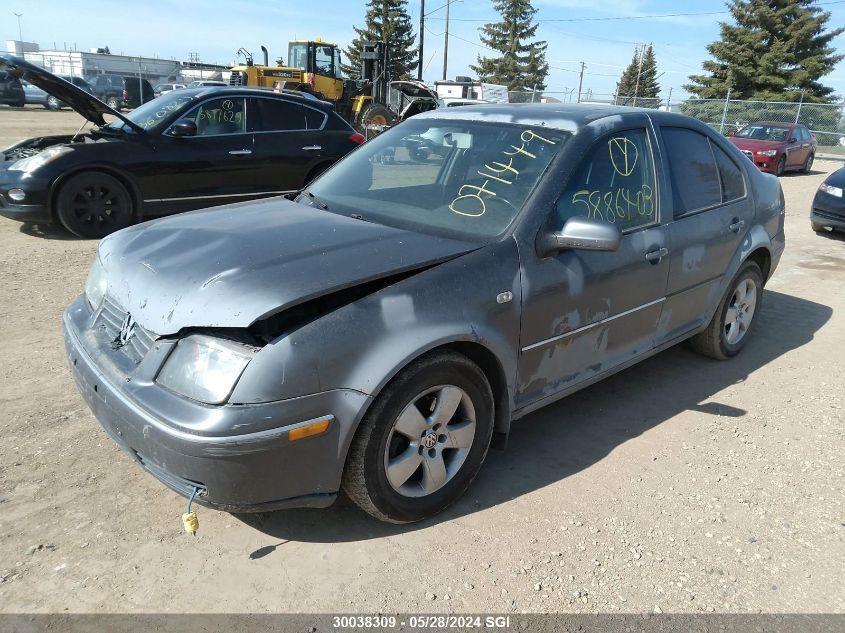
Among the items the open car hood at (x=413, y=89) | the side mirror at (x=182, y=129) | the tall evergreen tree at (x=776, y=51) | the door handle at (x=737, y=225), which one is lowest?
the door handle at (x=737, y=225)

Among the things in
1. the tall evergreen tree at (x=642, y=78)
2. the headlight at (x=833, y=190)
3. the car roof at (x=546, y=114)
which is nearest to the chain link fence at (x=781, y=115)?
the headlight at (x=833, y=190)

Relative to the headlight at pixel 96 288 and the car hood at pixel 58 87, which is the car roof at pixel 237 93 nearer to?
the car hood at pixel 58 87

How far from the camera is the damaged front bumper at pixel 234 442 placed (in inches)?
89.1

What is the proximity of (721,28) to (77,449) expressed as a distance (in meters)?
47.1

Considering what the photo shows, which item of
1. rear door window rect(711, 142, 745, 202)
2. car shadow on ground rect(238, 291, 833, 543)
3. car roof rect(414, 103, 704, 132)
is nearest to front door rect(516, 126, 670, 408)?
car roof rect(414, 103, 704, 132)

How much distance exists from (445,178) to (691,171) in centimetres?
167

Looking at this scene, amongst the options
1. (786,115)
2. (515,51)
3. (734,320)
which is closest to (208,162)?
(734,320)

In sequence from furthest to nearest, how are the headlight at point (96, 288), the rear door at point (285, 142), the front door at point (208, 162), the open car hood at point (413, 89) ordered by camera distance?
the open car hood at point (413, 89) → the rear door at point (285, 142) → the front door at point (208, 162) → the headlight at point (96, 288)

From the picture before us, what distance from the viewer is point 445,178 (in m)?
3.48

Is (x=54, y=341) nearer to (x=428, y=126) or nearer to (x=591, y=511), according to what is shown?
(x=428, y=126)

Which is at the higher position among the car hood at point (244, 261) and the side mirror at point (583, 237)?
the side mirror at point (583, 237)

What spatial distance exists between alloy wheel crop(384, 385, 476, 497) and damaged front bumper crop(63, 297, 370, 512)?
274 mm

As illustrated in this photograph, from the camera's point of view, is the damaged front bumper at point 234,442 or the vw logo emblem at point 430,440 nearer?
the damaged front bumper at point 234,442

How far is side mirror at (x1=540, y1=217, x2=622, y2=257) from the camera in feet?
9.59
